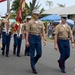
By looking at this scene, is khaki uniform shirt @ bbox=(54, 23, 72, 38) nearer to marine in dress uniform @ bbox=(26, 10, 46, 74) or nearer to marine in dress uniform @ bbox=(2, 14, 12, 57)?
marine in dress uniform @ bbox=(26, 10, 46, 74)

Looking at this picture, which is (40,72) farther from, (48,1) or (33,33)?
(48,1)

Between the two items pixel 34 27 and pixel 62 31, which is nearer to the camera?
pixel 34 27

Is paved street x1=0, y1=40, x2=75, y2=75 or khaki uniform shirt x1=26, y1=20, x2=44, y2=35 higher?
khaki uniform shirt x1=26, y1=20, x2=44, y2=35

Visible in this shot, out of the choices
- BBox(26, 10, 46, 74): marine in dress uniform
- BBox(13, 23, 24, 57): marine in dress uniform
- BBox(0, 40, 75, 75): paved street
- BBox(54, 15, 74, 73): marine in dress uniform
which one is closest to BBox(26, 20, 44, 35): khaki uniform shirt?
BBox(26, 10, 46, 74): marine in dress uniform

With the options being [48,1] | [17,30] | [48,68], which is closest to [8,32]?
[17,30]

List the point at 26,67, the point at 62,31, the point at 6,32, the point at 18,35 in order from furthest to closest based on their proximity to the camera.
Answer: the point at 18,35
the point at 6,32
the point at 26,67
the point at 62,31

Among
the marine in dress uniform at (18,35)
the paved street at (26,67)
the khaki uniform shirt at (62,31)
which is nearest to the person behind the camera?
the paved street at (26,67)

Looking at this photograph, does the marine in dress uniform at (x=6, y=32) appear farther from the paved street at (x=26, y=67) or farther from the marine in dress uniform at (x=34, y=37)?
the marine in dress uniform at (x=34, y=37)

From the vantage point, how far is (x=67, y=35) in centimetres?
1077

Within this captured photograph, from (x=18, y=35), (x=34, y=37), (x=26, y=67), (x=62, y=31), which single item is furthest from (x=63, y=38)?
(x=18, y=35)

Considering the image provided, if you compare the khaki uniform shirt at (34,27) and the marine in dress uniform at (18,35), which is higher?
the khaki uniform shirt at (34,27)

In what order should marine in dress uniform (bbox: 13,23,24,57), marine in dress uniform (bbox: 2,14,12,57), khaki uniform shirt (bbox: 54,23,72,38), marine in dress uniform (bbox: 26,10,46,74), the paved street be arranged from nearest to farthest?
1. marine in dress uniform (bbox: 26,10,46,74)
2. the paved street
3. khaki uniform shirt (bbox: 54,23,72,38)
4. marine in dress uniform (bbox: 2,14,12,57)
5. marine in dress uniform (bbox: 13,23,24,57)

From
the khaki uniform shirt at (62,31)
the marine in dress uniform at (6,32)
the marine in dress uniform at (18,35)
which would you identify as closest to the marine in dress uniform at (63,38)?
the khaki uniform shirt at (62,31)

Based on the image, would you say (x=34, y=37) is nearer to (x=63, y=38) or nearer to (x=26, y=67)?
(x=63, y=38)
